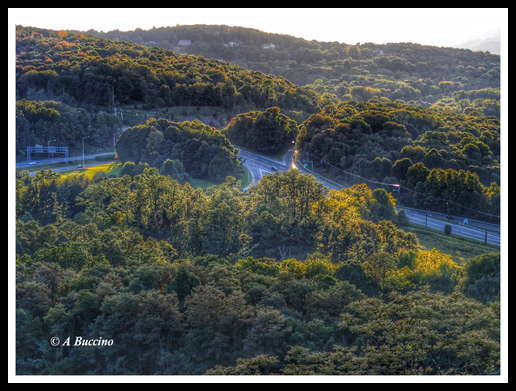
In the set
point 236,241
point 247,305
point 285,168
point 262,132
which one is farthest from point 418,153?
point 247,305

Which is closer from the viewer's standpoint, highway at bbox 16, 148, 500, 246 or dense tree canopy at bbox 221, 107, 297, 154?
highway at bbox 16, 148, 500, 246

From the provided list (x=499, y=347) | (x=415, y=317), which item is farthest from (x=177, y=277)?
(x=499, y=347)


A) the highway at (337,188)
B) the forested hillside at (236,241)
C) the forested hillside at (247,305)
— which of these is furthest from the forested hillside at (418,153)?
the forested hillside at (247,305)

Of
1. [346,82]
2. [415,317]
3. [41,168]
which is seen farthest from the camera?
[346,82]

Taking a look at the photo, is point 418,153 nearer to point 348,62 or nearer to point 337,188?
point 337,188

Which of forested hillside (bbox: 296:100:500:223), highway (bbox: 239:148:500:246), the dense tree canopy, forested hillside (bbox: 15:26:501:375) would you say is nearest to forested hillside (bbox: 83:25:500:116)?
forested hillside (bbox: 15:26:501:375)

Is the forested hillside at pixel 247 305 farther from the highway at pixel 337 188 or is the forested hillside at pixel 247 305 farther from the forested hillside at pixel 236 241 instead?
the highway at pixel 337 188

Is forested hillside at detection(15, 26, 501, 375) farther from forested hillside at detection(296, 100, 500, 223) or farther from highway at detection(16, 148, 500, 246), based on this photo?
highway at detection(16, 148, 500, 246)

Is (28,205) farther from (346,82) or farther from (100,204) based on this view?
(346,82)
